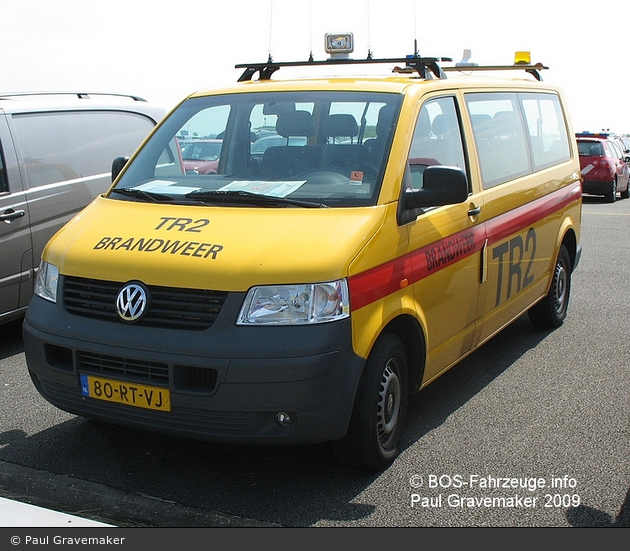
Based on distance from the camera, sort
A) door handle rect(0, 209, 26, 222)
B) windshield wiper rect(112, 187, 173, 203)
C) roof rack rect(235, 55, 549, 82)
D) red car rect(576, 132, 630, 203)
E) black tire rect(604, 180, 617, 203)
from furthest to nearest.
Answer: black tire rect(604, 180, 617, 203)
red car rect(576, 132, 630, 203)
door handle rect(0, 209, 26, 222)
roof rack rect(235, 55, 549, 82)
windshield wiper rect(112, 187, 173, 203)

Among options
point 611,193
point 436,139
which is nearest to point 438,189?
point 436,139

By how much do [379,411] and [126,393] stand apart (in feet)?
4.12

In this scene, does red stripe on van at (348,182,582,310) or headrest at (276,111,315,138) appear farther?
headrest at (276,111,315,138)

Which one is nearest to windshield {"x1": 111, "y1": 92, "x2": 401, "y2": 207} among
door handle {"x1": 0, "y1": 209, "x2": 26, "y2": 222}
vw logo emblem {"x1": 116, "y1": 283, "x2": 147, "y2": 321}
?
vw logo emblem {"x1": 116, "y1": 283, "x2": 147, "y2": 321}

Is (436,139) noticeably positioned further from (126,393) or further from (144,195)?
(126,393)

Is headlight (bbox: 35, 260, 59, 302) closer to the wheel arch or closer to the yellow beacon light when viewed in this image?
the wheel arch

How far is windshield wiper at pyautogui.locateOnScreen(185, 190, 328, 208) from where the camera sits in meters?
4.49

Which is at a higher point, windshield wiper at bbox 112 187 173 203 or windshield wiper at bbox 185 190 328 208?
windshield wiper at bbox 185 190 328 208

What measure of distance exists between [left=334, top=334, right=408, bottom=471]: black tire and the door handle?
143 inches

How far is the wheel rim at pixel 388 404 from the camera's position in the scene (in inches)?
175

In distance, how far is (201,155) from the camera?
534 cm

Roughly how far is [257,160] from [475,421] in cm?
200

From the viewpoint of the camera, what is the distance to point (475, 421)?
523cm

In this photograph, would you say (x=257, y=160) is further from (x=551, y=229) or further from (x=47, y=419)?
(x=551, y=229)
